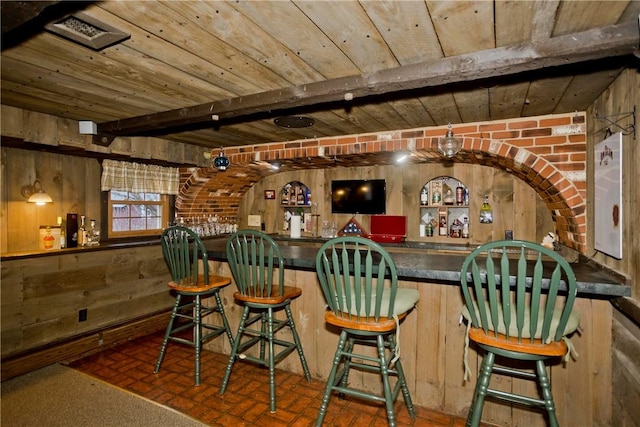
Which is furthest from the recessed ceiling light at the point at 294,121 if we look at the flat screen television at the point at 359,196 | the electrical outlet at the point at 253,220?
the electrical outlet at the point at 253,220

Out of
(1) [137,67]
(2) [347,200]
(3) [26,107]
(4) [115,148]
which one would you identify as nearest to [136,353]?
(4) [115,148]

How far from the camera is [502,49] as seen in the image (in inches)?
65.3

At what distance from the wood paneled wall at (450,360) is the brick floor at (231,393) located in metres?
0.14

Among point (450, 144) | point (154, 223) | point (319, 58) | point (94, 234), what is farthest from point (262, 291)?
point (154, 223)

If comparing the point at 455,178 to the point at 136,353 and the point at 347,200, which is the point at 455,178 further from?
the point at 136,353

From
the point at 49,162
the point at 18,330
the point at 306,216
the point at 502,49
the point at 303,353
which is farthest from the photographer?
the point at 306,216

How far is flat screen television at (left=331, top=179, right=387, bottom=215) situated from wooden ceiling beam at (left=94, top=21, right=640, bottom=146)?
105 inches

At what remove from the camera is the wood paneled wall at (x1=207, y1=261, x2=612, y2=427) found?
197 centimetres

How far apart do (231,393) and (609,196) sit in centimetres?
280

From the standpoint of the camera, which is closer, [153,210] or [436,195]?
[436,195]

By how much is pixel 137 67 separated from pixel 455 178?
3.64 metres

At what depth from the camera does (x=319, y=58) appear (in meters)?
1.87

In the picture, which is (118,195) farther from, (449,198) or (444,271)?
(449,198)

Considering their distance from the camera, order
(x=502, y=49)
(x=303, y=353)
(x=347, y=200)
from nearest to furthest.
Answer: (x=502, y=49) < (x=303, y=353) < (x=347, y=200)
